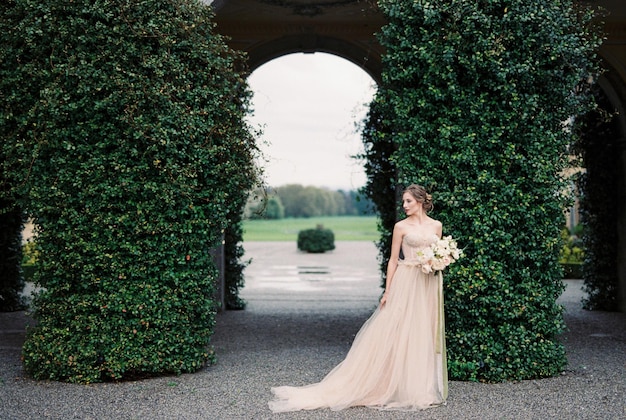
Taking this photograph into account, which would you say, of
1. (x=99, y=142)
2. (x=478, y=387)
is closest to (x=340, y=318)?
(x=478, y=387)

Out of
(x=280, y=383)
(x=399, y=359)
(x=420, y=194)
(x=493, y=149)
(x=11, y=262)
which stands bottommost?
(x=280, y=383)

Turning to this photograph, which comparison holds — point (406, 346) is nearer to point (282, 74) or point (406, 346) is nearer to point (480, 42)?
point (480, 42)

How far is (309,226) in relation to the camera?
163 ft

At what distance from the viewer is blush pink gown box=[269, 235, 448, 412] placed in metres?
5.82

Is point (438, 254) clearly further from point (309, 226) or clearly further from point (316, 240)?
point (309, 226)

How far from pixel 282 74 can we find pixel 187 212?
33170 millimetres

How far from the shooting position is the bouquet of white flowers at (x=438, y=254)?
5773mm

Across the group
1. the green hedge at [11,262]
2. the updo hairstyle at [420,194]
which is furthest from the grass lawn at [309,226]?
the updo hairstyle at [420,194]

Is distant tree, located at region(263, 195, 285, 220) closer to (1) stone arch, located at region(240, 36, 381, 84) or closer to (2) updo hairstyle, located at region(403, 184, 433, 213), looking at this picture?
(1) stone arch, located at region(240, 36, 381, 84)

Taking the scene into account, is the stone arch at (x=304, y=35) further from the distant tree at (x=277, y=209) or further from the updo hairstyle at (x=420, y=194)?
the distant tree at (x=277, y=209)

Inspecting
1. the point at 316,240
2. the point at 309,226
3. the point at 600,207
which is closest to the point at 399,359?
the point at 600,207

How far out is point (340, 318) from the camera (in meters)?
11.5

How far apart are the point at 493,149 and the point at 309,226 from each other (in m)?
43.0

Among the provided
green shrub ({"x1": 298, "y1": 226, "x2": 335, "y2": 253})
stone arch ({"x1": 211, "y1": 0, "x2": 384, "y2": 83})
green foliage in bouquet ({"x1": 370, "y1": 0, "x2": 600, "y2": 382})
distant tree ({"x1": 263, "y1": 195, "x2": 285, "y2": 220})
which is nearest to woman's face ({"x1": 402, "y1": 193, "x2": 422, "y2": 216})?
green foliage in bouquet ({"x1": 370, "y1": 0, "x2": 600, "y2": 382})
